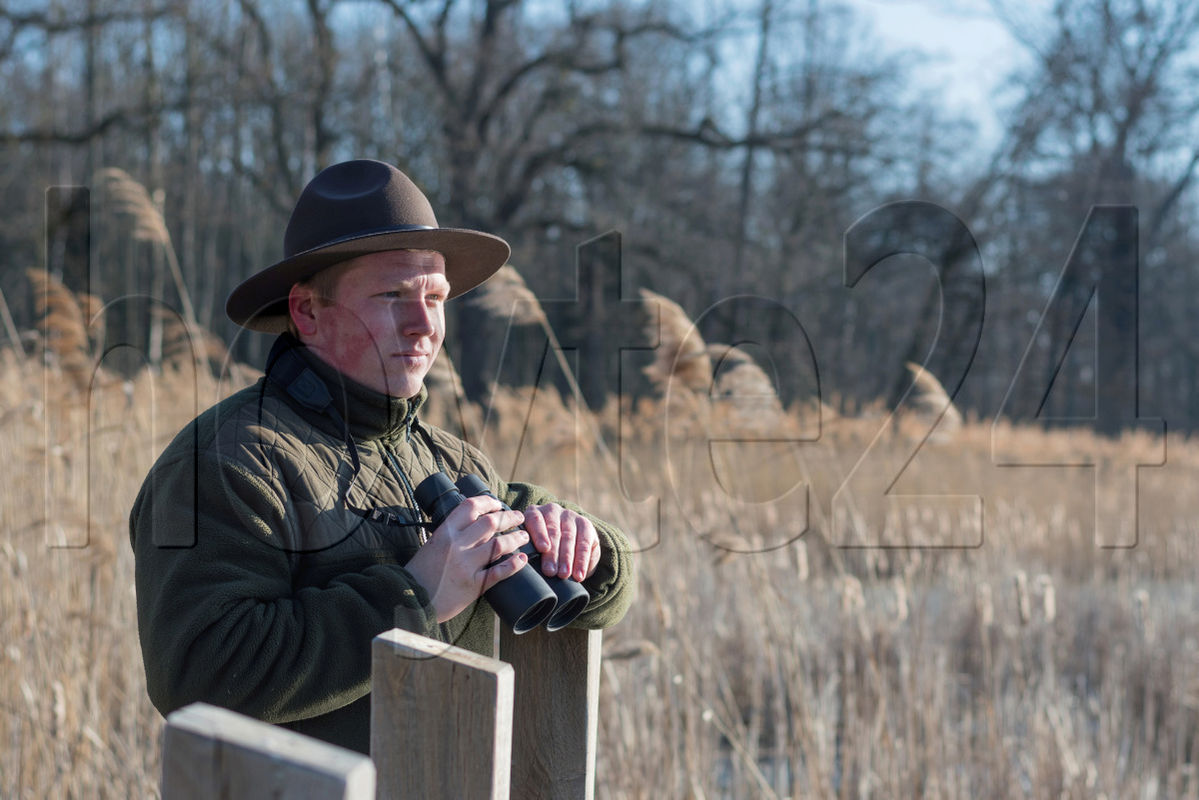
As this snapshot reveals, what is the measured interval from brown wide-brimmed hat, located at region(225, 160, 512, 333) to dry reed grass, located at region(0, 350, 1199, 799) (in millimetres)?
1133

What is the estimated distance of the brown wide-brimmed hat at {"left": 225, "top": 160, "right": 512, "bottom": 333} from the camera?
1495mm

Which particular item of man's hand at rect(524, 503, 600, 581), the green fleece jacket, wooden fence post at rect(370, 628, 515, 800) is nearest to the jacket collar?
the green fleece jacket

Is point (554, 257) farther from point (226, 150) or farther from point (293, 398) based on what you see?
point (293, 398)

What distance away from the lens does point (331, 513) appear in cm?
140

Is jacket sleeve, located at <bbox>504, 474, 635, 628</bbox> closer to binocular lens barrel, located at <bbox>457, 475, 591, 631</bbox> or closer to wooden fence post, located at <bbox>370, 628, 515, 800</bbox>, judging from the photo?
binocular lens barrel, located at <bbox>457, 475, 591, 631</bbox>

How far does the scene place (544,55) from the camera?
13.3 meters

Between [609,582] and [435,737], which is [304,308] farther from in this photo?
[435,737]

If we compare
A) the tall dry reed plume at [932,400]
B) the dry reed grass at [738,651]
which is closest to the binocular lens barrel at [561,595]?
the dry reed grass at [738,651]

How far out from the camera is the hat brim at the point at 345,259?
149 cm

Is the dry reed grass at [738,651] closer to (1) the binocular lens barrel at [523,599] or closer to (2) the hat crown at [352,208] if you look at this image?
(1) the binocular lens barrel at [523,599]

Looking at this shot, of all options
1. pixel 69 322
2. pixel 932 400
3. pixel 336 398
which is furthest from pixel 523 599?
pixel 69 322

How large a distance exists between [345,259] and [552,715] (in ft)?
2.34

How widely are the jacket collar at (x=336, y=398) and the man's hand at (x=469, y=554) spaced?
29 centimetres

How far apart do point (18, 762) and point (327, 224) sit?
1.86 m
